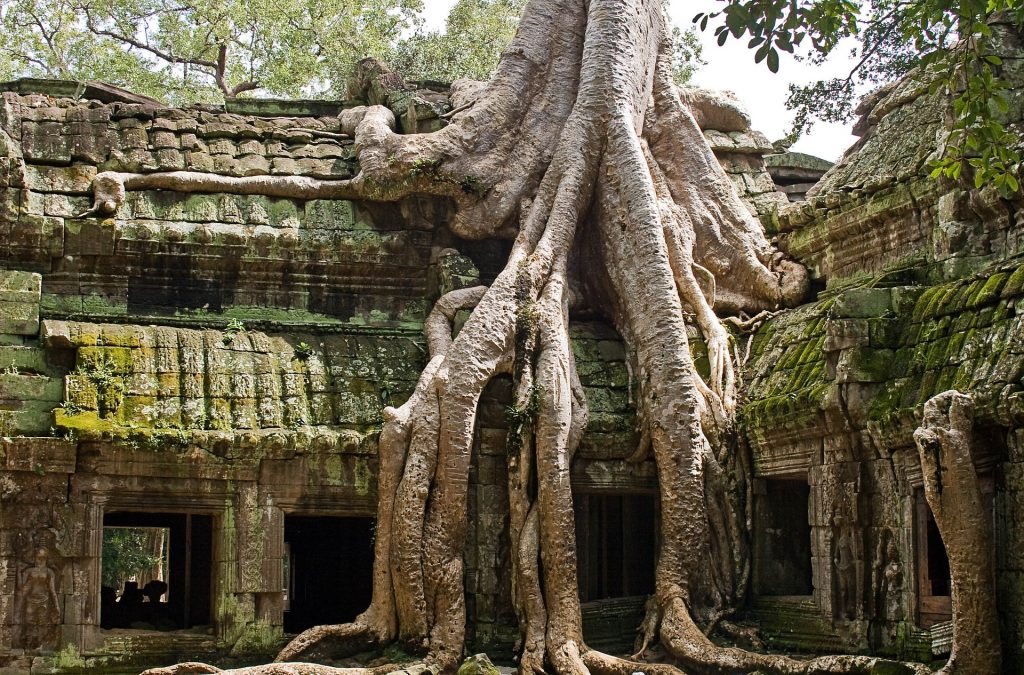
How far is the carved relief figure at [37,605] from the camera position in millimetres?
10820

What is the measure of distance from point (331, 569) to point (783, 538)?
202 inches

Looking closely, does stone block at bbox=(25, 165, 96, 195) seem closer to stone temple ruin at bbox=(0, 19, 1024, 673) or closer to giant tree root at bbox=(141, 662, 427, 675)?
stone temple ruin at bbox=(0, 19, 1024, 673)

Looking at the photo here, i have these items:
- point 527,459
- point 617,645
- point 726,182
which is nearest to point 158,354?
point 527,459

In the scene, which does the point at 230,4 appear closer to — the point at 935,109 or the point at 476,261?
the point at 476,261

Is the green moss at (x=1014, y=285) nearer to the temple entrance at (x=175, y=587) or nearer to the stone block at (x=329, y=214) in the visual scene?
the stone block at (x=329, y=214)

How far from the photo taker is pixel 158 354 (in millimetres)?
11727

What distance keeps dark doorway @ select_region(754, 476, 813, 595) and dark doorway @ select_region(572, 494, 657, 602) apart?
96 cm

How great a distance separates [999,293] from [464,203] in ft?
16.4

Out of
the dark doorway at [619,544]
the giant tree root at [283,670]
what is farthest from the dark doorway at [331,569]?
the giant tree root at [283,670]

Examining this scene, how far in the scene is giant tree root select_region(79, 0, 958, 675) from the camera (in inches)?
441

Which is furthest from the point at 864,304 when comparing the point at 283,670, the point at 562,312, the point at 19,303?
the point at 19,303

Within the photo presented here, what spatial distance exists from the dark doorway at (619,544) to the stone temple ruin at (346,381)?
0.08 ft

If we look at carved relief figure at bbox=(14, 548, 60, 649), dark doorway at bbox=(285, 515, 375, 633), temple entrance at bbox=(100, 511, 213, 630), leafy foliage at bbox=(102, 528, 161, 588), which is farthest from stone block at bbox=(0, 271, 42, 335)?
leafy foliage at bbox=(102, 528, 161, 588)

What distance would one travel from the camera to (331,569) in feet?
50.5
